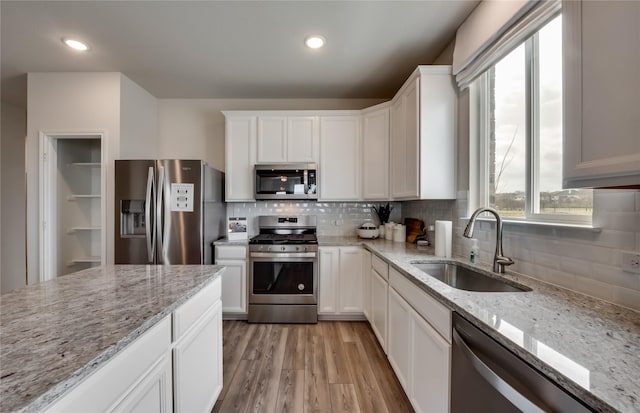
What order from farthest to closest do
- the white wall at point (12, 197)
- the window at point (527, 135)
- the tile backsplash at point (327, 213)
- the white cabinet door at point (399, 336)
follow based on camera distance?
the white wall at point (12, 197), the tile backsplash at point (327, 213), the white cabinet door at point (399, 336), the window at point (527, 135)

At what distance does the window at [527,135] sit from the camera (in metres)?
1.35

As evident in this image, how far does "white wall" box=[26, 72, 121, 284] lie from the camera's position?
2770 millimetres

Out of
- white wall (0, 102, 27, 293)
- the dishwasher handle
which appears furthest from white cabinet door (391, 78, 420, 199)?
white wall (0, 102, 27, 293)

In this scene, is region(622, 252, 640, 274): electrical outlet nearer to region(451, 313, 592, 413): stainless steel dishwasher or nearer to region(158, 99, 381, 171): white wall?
region(451, 313, 592, 413): stainless steel dishwasher

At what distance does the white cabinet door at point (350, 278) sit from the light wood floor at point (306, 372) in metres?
0.25

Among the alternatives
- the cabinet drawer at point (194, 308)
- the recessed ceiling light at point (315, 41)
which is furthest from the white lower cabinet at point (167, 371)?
the recessed ceiling light at point (315, 41)

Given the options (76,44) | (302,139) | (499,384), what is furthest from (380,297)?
(76,44)

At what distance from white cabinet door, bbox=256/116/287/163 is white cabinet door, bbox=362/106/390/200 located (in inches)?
38.2

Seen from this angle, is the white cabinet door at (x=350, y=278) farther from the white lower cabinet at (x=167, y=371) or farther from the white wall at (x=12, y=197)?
the white wall at (x=12, y=197)

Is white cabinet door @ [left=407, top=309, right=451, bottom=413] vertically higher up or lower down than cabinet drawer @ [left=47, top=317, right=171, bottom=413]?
lower down

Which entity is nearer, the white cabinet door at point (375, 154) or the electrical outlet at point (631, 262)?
the electrical outlet at point (631, 262)

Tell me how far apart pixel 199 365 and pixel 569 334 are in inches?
61.2

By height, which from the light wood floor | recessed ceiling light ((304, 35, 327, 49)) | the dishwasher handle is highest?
recessed ceiling light ((304, 35, 327, 49))

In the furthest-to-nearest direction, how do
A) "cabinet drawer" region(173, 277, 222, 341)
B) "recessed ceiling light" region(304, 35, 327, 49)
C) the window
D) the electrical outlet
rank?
"recessed ceiling light" region(304, 35, 327, 49)
the window
"cabinet drawer" region(173, 277, 222, 341)
the electrical outlet
